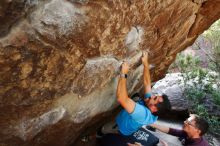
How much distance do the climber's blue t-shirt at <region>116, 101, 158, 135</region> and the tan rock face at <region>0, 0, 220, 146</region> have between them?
0.97 ft

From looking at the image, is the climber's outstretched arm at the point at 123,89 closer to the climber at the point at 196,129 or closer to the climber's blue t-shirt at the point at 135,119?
the climber's blue t-shirt at the point at 135,119

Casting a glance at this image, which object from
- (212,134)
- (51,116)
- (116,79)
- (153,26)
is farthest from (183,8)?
(212,134)

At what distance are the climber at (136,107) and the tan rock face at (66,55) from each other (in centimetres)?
17

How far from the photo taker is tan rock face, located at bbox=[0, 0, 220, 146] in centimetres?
340

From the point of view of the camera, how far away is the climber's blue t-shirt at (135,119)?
4.93 meters

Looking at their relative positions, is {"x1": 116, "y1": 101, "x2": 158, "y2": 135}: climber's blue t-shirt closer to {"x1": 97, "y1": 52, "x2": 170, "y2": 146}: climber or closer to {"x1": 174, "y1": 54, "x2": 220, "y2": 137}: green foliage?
{"x1": 97, "y1": 52, "x2": 170, "y2": 146}: climber

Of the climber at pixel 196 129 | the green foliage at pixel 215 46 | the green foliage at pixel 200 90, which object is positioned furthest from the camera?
the green foliage at pixel 215 46

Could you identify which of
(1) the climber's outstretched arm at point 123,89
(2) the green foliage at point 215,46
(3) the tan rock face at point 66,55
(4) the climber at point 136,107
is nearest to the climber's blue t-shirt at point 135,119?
(4) the climber at point 136,107

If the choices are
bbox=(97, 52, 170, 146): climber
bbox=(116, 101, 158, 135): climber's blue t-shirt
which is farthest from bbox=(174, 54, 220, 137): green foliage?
bbox=(116, 101, 158, 135): climber's blue t-shirt

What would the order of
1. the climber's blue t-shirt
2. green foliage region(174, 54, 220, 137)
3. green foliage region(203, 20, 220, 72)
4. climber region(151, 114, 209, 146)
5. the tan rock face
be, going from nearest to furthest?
1. the tan rock face
2. the climber's blue t-shirt
3. climber region(151, 114, 209, 146)
4. green foliage region(174, 54, 220, 137)
5. green foliage region(203, 20, 220, 72)

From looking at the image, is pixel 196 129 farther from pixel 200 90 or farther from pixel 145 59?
pixel 200 90

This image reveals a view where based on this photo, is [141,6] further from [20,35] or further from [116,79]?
[20,35]

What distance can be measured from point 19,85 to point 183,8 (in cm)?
280

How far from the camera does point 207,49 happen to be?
1391 cm
